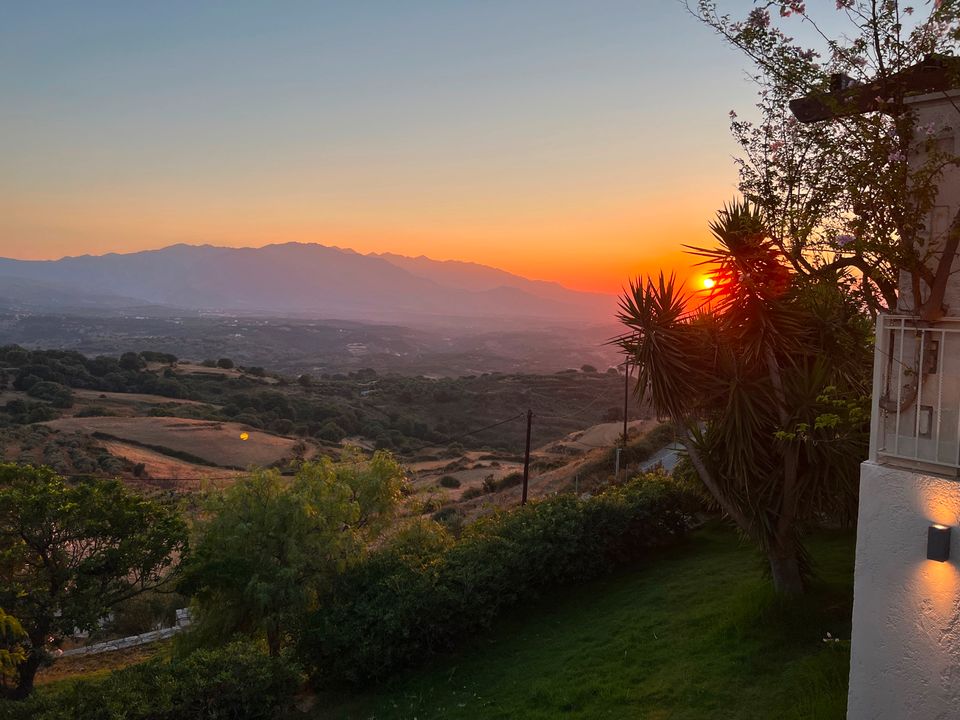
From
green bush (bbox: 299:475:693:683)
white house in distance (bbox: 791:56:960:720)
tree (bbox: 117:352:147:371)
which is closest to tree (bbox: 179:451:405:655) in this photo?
green bush (bbox: 299:475:693:683)

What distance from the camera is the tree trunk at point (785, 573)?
8.89 metres

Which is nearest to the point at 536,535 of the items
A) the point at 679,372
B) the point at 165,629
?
the point at 679,372

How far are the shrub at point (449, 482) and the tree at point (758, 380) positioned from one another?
24.5 metres

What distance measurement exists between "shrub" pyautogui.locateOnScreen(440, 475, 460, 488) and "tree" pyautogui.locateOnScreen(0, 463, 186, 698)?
2186 cm

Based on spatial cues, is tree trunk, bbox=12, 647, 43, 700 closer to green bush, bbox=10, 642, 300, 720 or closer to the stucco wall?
green bush, bbox=10, 642, 300, 720

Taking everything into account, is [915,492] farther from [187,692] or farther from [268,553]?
[268,553]

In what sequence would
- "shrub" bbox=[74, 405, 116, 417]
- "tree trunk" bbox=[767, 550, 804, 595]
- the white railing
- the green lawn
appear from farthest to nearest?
"shrub" bbox=[74, 405, 116, 417], "tree trunk" bbox=[767, 550, 804, 595], the green lawn, the white railing

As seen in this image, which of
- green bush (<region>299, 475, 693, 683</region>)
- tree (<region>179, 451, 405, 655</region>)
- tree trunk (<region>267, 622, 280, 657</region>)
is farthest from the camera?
tree trunk (<region>267, 622, 280, 657</region>)

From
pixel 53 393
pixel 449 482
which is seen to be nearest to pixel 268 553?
pixel 449 482

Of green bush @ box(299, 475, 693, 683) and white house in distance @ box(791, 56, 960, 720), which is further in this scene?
green bush @ box(299, 475, 693, 683)

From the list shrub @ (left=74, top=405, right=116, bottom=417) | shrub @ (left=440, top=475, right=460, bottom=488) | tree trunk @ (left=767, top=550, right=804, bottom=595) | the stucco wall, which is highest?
the stucco wall

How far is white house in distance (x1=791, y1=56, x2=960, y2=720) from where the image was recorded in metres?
4.45

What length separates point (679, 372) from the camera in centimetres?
905

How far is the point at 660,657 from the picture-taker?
8.50 meters
